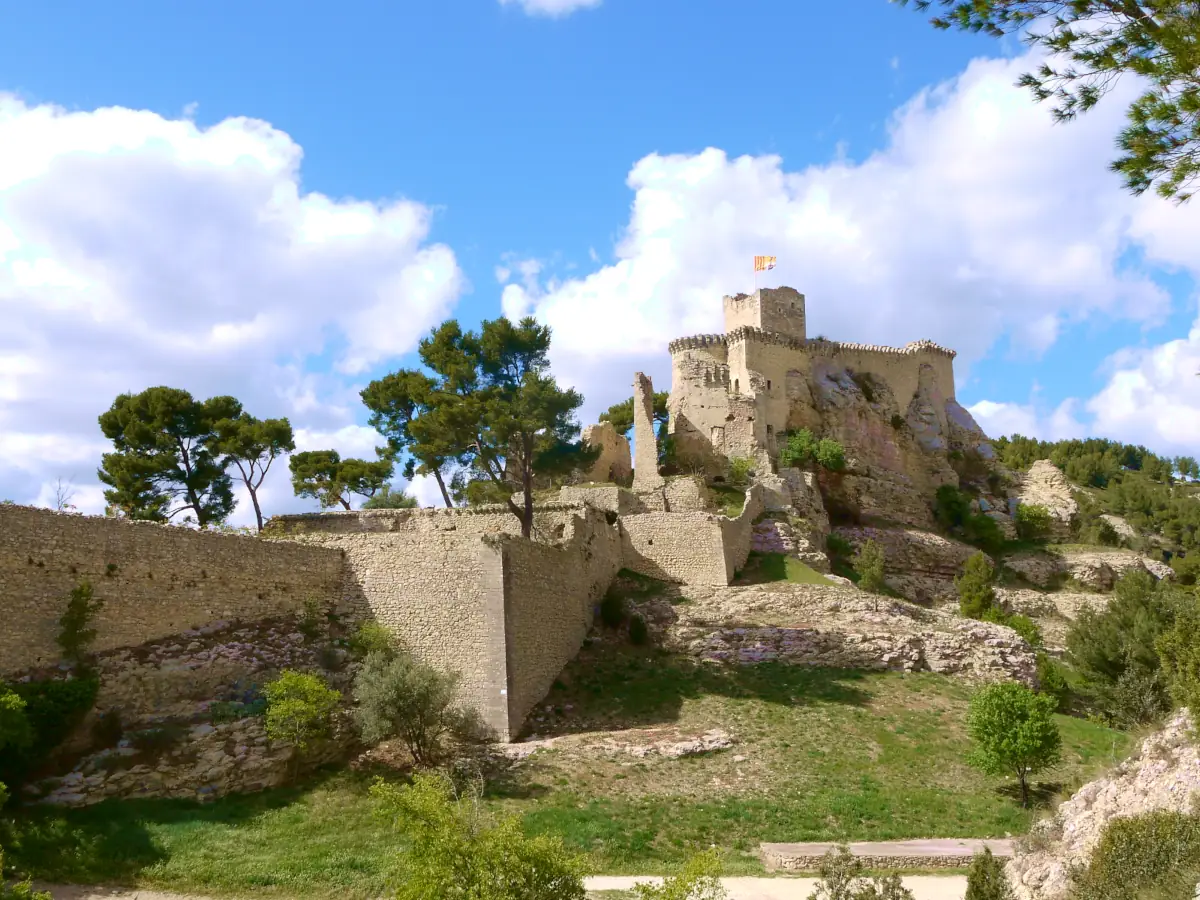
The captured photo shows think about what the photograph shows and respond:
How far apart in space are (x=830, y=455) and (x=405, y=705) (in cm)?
2787

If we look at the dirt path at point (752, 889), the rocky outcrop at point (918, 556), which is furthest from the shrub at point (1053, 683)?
the dirt path at point (752, 889)

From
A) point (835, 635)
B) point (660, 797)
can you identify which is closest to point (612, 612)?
point (835, 635)

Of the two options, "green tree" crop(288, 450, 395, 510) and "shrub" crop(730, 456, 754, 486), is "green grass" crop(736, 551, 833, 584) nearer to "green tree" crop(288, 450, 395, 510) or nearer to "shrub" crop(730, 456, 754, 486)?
"shrub" crop(730, 456, 754, 486)

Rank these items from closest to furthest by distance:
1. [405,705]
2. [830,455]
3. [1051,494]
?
1. [405,705]
2. [830,455]
3. [1051,494]

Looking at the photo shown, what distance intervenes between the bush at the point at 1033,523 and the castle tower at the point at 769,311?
1377 centimetres

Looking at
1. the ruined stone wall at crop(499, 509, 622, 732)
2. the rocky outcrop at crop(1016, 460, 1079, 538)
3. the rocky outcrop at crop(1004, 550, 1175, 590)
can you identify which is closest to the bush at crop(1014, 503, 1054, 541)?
the rocky outcrop at crop(1016, 460, 1079, 538)

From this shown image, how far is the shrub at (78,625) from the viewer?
58.1 ft

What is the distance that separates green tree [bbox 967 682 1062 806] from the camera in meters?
19.1

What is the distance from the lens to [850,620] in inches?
1071

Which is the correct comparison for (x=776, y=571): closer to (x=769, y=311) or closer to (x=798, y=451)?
(x=798, y=451)

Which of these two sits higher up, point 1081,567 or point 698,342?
point 698,342

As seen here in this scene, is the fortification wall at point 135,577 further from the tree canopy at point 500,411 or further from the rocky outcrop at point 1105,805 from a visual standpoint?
the rocky outcrop at point 1105,805

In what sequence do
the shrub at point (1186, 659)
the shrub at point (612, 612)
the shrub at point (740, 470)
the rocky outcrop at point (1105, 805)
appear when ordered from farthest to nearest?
the shrub at point (740, 470), the shrub at point (612, 612), the shrub at point (1186, 659), the rocky outcrop at point (1105, 805)

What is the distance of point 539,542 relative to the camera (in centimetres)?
2541
